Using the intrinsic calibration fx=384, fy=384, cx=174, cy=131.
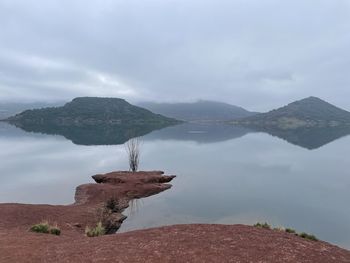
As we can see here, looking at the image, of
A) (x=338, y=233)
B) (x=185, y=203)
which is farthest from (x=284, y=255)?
(x=185, y=203)

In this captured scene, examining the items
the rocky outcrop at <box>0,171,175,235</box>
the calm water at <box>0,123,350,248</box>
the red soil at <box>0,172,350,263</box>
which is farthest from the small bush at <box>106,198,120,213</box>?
the red soil at <box>0,172,350,263</box>

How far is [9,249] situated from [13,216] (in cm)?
1175

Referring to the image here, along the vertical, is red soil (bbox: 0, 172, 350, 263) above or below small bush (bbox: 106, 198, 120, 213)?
above

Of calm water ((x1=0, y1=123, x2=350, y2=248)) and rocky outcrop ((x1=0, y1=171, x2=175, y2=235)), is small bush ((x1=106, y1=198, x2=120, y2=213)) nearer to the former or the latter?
rocky outcrop ((x1=0, y1=171, x2=175, y2=235))

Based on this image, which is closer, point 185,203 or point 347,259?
point 347,259

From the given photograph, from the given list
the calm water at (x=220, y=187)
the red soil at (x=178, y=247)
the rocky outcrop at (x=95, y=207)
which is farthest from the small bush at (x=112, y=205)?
the red soil at (x=178, y=247)

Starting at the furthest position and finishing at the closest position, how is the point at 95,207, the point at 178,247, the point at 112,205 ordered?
1. the point at 112,205
2. the point at 95,207
3. the point at 178,247

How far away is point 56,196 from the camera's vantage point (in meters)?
40.8

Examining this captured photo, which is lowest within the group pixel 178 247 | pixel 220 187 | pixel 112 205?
pixel 220 187

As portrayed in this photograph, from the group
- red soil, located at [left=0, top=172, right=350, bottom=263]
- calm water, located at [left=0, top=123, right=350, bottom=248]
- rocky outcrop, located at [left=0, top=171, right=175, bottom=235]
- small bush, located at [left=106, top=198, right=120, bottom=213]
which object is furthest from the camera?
small bush, located at [left=106, top=198, right=120, bottom=213]

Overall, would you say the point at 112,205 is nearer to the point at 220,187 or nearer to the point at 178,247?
the point at 220,187

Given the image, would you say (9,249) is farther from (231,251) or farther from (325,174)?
(325,174)

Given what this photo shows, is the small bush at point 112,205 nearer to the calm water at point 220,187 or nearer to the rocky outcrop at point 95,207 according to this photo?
the rocky outcrop at point 95,207

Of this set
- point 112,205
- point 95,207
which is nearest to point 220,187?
point 112,205
